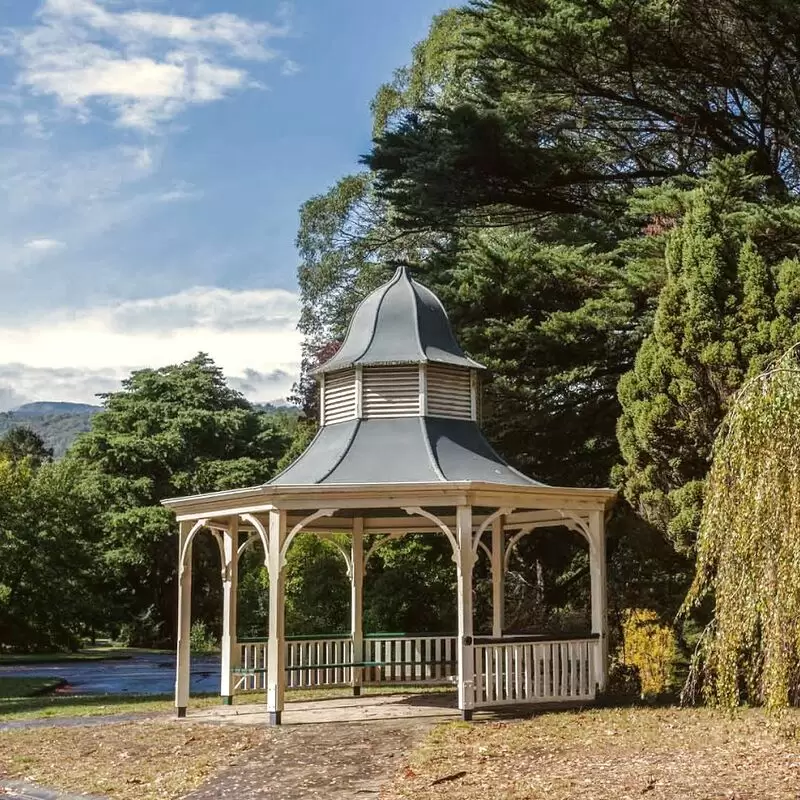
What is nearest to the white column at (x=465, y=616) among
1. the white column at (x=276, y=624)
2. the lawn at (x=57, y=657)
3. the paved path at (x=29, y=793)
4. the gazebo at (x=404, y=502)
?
the gazebo at (x=404, y=502)

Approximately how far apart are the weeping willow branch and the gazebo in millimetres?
4614

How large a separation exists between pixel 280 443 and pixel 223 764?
32.0 meters

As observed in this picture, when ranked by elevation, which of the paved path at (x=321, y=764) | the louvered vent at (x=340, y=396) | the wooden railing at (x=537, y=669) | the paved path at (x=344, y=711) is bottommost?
the paved path at (x=344, y=711)

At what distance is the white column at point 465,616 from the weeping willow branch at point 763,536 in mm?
4613

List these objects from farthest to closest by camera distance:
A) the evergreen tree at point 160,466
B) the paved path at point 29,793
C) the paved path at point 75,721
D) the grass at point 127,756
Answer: the evergreen tree at point 160,466
the paved path at point 75,721
the grass at point 127,756
the paved path at point 29,793

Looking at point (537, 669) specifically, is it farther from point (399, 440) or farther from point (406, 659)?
point (406, 659)

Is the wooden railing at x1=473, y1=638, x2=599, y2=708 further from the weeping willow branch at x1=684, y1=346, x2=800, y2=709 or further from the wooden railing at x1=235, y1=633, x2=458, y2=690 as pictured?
the weeping willow branch at x1=684, y1=346, x2=800, y2=709

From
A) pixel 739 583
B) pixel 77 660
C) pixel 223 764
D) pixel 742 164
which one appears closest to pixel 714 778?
pixel 739 583

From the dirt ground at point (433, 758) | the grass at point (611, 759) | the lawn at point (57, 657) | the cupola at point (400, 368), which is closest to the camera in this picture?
the grass at point (611, 759)

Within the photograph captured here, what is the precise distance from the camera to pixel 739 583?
8422 mm

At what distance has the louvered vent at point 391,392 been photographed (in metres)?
15.1

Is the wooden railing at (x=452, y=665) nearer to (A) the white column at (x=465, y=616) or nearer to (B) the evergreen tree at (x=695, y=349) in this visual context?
(A) the white column at (x=465, y=616)

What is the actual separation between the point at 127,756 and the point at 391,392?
240 inches

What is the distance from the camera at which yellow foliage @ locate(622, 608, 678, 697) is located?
52.2 feet
